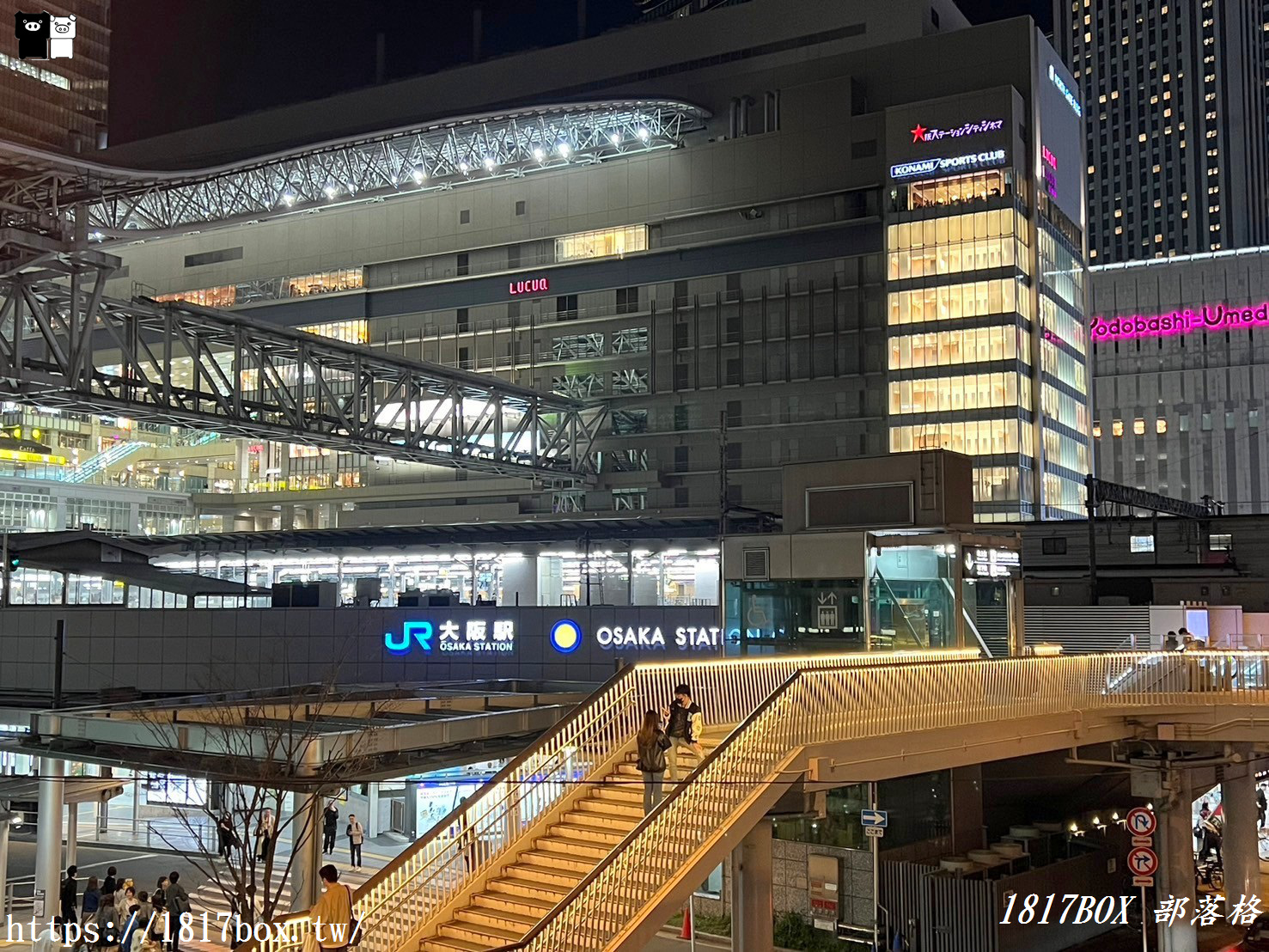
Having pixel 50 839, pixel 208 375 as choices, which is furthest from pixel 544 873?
pixel 208 375

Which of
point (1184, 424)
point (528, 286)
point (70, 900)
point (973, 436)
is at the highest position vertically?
point (528, 286)

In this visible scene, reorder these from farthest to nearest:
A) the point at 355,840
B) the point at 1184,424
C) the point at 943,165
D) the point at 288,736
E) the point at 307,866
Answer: the point at 1184,424
the point at 943,165
the point at 355,840
the point at 288,736
the point at 307,866

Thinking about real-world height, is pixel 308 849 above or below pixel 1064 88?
below

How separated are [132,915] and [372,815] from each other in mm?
17147

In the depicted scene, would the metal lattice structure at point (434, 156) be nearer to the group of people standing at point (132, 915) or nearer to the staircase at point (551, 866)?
the group of people standing at point (132, 915)

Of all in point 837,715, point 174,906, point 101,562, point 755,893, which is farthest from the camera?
point 101,562

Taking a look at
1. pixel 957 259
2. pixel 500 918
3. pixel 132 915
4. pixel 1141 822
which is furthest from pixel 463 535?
pixel 500 918

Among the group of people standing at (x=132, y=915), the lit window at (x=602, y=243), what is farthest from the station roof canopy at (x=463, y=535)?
the group of people standing at (x=132, y=915)

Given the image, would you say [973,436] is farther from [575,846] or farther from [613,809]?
[575,846]

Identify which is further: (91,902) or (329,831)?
(329,831)

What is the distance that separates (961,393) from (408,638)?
136 feet

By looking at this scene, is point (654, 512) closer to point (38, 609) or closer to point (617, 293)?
point (617, 293)

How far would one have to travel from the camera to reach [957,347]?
250 ft

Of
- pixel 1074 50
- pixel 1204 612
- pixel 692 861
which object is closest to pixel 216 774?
pixel 692 861
